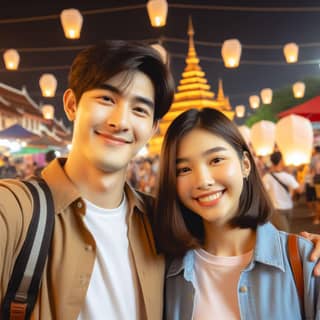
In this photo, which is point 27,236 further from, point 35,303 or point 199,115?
point 199,115

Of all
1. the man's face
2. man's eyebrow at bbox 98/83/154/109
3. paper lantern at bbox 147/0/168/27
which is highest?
paper lantern at bbox 147/0/168/27

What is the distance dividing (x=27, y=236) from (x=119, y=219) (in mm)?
400

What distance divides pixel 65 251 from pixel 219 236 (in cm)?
65

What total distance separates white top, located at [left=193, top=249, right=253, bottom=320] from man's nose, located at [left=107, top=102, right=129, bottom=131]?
2.09 feet

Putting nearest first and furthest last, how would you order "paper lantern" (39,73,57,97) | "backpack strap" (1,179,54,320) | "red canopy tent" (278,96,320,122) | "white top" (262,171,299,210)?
"backpack strap" (1,179,54,320)
"white top" (262,171,299,210)
"red canopy tent" (278,96,320,122)
"paper lantern" (39,73,57,97)

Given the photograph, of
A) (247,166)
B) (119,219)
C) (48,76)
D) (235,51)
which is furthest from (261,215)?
(48,76)

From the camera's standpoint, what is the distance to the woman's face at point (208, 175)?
1.47 metres

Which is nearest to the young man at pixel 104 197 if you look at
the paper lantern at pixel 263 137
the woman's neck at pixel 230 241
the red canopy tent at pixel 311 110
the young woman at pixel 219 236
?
the young woman at pixel 219 236

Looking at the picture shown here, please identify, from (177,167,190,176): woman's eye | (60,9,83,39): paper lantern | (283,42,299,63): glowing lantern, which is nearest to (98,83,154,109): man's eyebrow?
(177,167,190,176): woman's eye

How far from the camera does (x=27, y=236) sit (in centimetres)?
116

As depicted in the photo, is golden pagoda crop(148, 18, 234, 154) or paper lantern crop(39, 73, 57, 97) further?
golden pagoda crop(148, 18, 234, 154)

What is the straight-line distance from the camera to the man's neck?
143 cm

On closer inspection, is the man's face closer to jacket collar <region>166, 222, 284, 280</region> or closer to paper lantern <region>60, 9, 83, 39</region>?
jacket collar <region>166, 222, 284, 280</region>

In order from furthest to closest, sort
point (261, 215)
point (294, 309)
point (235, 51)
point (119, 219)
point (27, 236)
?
point (235, 51) → point (261, 215) → point (119, 219) → point (294, 309) → point (27, 236)
